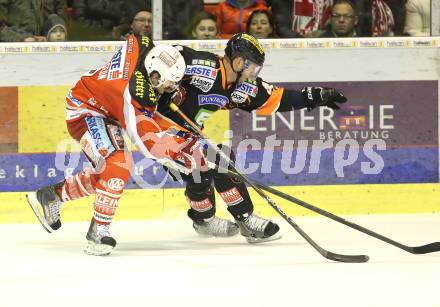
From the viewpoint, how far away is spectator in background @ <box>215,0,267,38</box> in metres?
7.11

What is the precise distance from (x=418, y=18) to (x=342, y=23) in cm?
50

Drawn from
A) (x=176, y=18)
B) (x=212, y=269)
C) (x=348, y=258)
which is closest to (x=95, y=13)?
(x=176, y=18)

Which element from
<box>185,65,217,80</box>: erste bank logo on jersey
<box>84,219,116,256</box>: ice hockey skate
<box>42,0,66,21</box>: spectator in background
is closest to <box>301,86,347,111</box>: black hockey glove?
<box>185,65,217,80</box>: erste bank logo on jersey

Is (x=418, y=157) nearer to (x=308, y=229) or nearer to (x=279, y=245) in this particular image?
(x=308, y=229)

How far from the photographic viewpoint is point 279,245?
5965mm

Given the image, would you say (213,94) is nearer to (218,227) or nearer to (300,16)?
(218,227)

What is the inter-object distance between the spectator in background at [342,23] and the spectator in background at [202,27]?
65 centimetres

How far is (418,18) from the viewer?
716cm

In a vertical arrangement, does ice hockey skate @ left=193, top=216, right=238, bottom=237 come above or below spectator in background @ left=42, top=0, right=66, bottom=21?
below

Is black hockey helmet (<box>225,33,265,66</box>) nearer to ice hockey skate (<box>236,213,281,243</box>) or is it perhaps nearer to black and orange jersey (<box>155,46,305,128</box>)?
black and orange jersey (<box>155,46,305,128</box>)

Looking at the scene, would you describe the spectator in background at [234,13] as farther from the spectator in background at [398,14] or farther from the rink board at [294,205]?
the rink board at [294,205]

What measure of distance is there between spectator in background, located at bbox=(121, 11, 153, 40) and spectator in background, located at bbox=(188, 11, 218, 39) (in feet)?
0.86

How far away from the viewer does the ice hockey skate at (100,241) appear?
18.2 feet

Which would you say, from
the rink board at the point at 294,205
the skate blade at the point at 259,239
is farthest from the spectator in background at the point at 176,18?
the skate blade at the point at 259,239
